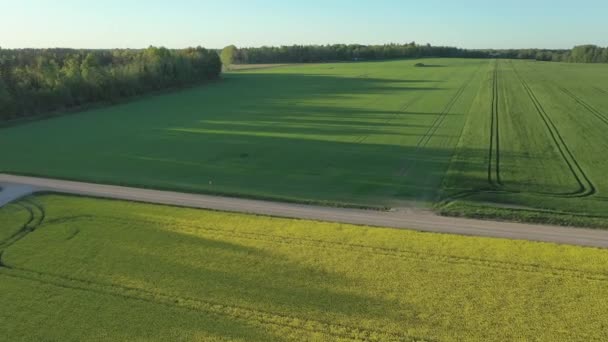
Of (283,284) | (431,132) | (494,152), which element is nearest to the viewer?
(283,284)

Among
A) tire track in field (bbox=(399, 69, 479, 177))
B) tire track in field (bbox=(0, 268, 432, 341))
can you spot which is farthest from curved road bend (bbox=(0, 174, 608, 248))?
tire track in field (bbox=(0, 268, 432, 341))

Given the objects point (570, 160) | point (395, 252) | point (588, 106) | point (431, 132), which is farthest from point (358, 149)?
point (588, 106)

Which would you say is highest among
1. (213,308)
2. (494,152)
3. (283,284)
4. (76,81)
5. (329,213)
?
(76,81)

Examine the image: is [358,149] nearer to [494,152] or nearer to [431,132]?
[431,132]

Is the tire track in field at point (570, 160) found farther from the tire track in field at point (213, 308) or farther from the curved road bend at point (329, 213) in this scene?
the tire track in field at point (213, 308)

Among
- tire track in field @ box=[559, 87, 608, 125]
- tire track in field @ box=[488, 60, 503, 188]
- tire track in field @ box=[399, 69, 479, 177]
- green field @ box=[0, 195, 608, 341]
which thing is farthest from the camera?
tire track in field @ box=[559, 87, 608, 125]

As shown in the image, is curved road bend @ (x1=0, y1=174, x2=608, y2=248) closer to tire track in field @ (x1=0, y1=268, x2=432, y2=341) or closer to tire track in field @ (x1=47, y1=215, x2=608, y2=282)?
tire track in field @ (x1=47, y1=215, x2=608, y2=282)

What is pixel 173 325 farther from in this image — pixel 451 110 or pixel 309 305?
pixel 451 110
